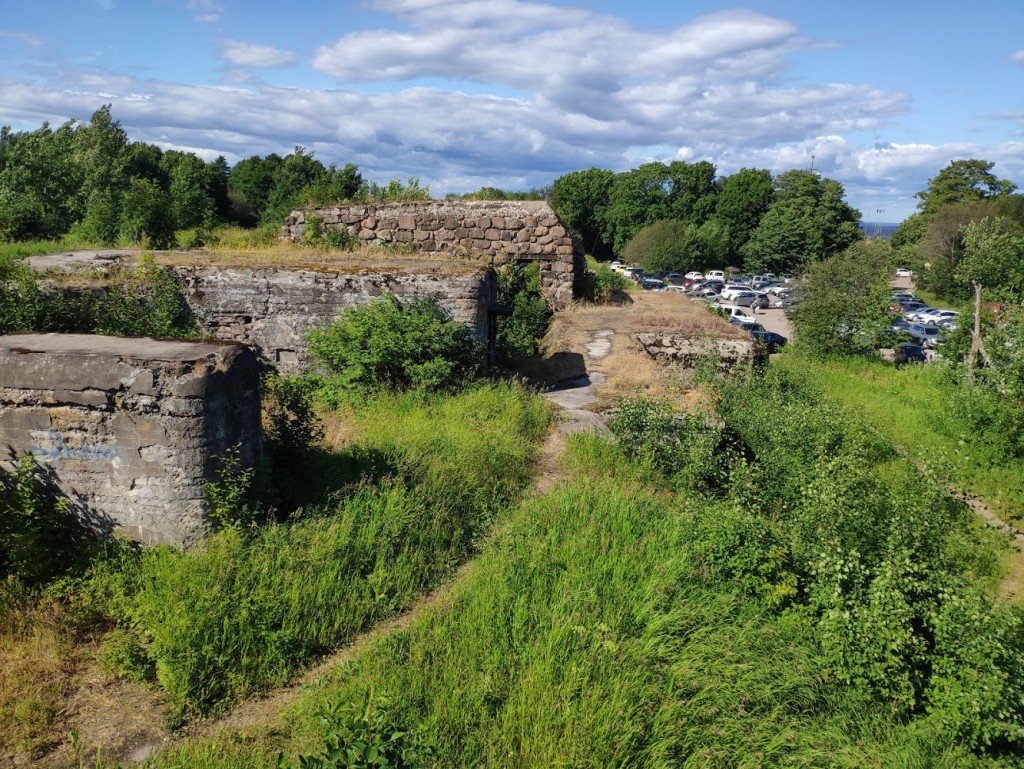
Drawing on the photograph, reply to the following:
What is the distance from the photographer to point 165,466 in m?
4.51

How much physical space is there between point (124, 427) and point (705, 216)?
185 ft

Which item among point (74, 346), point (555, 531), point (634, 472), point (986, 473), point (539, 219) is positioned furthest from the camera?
point (539, 219)

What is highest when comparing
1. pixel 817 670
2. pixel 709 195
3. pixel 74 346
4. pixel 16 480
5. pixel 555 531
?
pixel 709 195

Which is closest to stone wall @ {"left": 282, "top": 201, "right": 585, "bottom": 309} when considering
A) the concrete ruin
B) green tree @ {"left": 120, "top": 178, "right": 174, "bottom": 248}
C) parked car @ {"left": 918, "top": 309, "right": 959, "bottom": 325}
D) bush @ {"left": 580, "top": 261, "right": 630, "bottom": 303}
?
bush @ {"left": 580, "top": 261, "right": 630, "bottom": 303}

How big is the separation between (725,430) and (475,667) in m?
5.52

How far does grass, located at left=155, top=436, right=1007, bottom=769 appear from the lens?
3.24 meters

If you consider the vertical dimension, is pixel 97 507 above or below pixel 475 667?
above

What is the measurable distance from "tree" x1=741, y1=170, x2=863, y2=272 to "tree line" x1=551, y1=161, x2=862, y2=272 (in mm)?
67

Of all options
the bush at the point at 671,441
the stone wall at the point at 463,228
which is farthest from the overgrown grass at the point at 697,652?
the stone wall at the point at 463,228

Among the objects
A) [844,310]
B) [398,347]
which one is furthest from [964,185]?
[398,347]

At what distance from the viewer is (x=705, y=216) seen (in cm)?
5547

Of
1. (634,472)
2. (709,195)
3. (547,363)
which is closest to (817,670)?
(634,472)

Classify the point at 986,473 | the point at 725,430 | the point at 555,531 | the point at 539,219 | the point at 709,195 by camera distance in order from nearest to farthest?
the point at 555,531
the point at 725,430
the point at 986,473
the point at 539,219
the point at 709,195

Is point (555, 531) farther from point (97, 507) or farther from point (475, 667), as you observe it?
point (97, 507)
